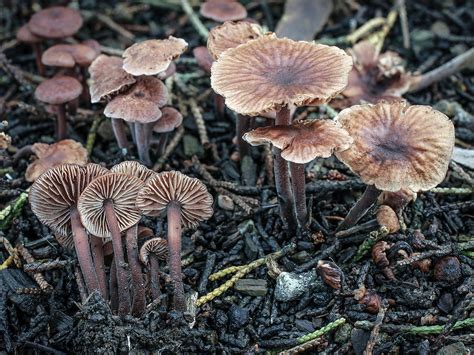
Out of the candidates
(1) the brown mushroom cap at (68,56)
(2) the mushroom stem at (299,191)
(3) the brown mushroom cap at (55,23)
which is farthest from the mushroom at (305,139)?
(3) the brown mushroom cap at (55,23)

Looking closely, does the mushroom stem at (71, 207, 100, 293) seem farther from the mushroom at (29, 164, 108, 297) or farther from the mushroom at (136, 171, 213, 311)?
the mushroom at (136, 171, 213, 311)

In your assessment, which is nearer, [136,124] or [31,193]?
[31,193]

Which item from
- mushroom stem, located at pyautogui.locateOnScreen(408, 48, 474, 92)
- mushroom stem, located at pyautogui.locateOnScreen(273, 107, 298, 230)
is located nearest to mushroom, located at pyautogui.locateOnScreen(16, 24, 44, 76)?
mushroom stem, located at pyautogui.locateOnScreen(273, 107, 298, 230)

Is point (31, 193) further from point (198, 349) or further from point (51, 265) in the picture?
point (198, 349)

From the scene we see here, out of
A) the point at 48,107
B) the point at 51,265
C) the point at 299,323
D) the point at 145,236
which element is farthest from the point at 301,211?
the point at 48,107

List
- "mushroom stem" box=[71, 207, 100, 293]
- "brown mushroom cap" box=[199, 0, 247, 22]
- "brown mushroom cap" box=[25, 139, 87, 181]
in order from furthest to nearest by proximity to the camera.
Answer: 1. "brown mushroom cap" box=[199, 0, 247, 22]
2. "brown mushroom cap" box=[25, 139, 87, 181]
3. "mushroom stem" box=[71, 207, 100, 293]

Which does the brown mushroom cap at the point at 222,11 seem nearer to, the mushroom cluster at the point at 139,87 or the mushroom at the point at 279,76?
the mushroom cluster at the point at 139,87
